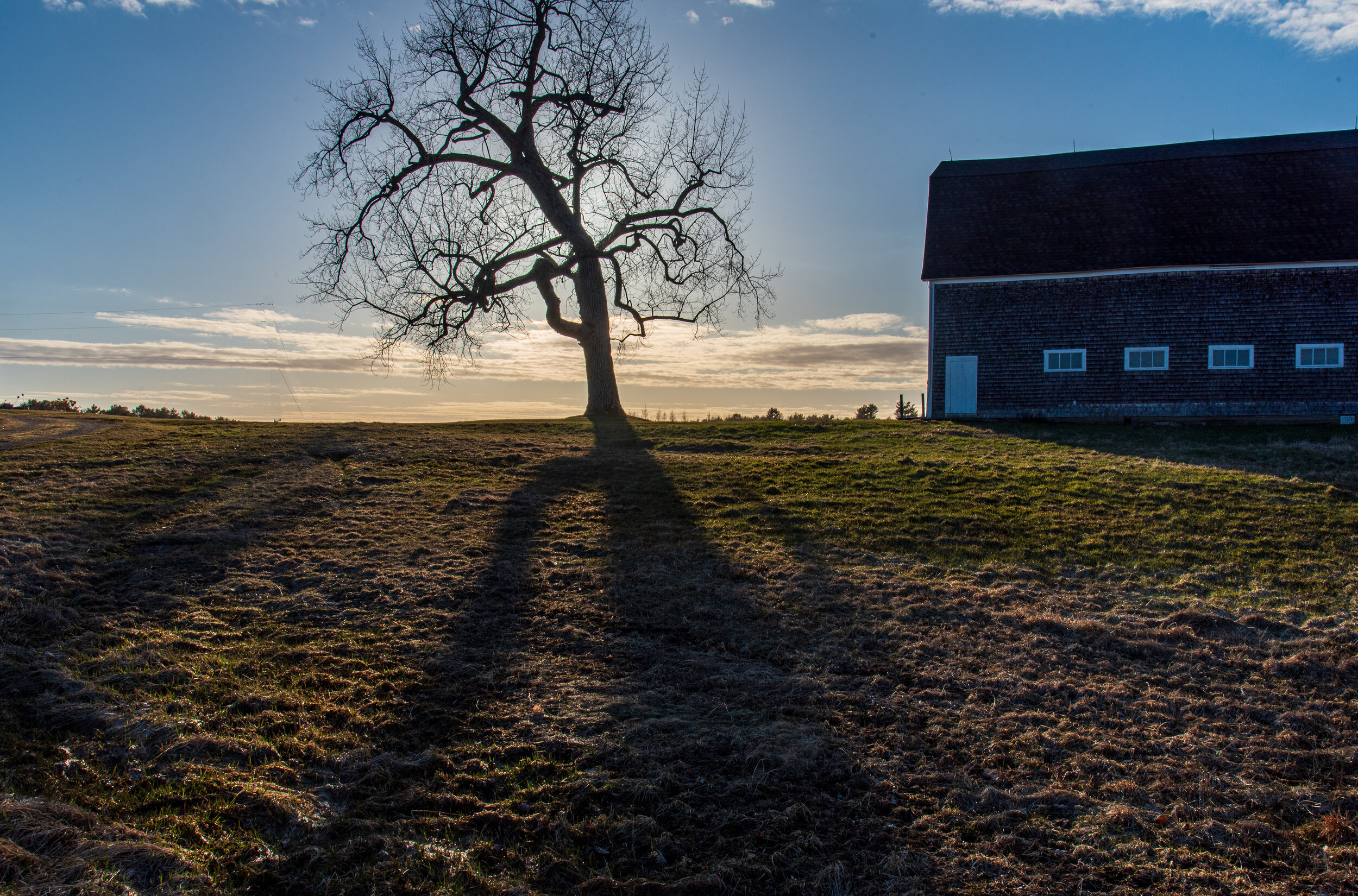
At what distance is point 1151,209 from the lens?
2297 cm

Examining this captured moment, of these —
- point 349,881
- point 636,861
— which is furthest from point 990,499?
point 349,881

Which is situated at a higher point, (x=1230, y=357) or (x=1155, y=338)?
(x=1155, y=338)

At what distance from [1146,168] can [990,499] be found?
1918 centimetres

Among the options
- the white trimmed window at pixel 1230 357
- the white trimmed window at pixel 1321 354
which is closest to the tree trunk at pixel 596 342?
the white trimmed window at pixel 1230 357

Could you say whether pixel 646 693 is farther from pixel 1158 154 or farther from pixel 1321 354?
pixel 1158 154

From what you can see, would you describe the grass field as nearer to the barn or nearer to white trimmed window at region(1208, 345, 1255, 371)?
the barn

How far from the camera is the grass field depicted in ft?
12.6

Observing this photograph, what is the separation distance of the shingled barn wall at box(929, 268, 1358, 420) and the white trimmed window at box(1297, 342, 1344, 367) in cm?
14

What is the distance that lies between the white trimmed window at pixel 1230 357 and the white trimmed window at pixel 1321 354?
114 cm

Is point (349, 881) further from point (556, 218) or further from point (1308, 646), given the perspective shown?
point (556, 218)

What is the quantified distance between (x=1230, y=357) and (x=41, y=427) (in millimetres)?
28479

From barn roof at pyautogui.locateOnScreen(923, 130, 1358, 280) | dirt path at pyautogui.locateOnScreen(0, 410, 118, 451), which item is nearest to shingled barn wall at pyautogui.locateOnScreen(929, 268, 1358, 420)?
barn roof at pyautogui.locateOnScreen(923, 130, 1358, 280)

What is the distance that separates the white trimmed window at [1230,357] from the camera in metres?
20.7

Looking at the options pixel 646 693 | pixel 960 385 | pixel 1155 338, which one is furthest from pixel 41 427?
pixel 1155 338
